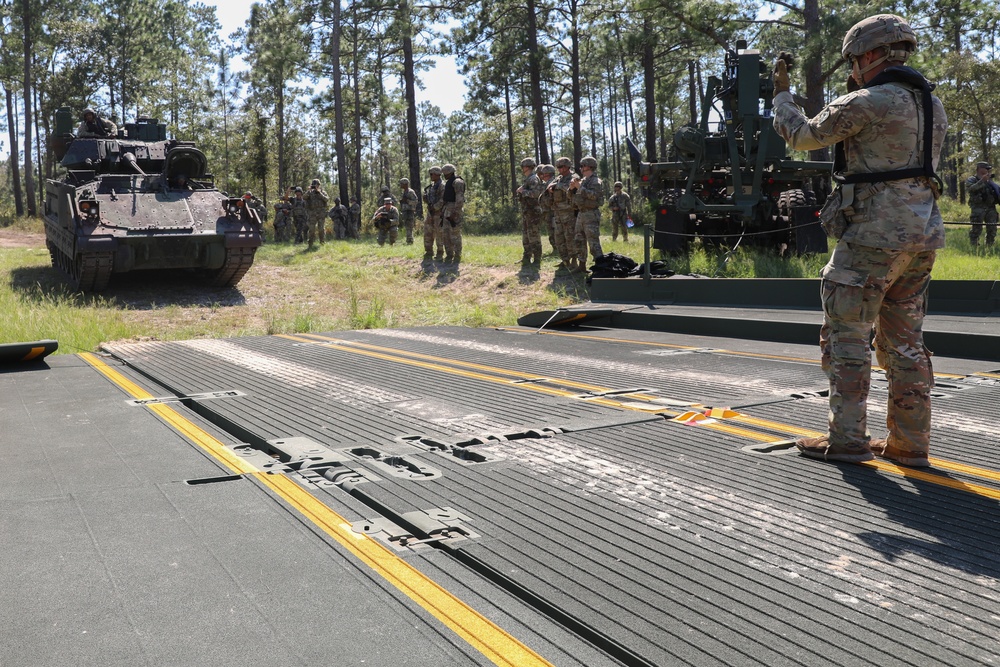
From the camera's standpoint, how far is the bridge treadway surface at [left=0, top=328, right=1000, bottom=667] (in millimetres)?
2617

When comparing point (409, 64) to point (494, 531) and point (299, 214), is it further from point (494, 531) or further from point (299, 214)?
point (494, 531)

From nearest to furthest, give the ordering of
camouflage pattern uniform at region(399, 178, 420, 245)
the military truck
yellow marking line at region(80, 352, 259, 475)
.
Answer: yellow marking line at region(80, 352, 259, 475)
the military truck
camouflage pattern uniform at region(399, 178, 420, 245)

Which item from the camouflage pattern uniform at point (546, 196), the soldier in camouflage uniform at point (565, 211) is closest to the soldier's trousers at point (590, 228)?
the soldier in camouflage uniform at point (565, 211)

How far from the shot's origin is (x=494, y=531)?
351cm

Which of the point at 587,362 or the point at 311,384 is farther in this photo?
the point at 587,362

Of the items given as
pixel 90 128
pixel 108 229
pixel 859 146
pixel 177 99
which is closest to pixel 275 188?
pixel 177 99

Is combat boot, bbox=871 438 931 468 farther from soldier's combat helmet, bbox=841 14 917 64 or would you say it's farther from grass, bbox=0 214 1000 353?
grass, bbox=0 214 1000 353

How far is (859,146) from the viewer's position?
4227mm

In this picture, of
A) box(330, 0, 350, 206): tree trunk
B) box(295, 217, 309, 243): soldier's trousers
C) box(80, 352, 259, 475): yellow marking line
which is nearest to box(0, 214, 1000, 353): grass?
box(80, 352, 259, 475): yellow marking line

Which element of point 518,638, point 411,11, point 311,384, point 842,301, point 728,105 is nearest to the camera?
point 518,638

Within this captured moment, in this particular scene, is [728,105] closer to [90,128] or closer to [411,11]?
[90,128]

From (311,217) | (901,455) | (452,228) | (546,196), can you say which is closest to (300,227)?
(311,217)

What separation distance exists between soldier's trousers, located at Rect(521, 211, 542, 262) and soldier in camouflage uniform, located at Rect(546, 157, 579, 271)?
37.1 inches

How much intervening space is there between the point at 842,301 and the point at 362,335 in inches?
283
